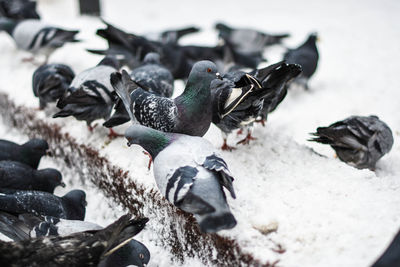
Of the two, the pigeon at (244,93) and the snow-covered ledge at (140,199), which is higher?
the pigeon at (244,93)

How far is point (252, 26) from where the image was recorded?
7.60 m

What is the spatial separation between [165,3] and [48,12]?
2718 millimetres

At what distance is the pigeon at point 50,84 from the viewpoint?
12.2 ft

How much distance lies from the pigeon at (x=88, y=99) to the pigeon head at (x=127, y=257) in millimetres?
1241

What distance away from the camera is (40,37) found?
15.7ft

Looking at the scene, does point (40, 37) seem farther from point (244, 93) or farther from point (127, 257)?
point (127, 257)

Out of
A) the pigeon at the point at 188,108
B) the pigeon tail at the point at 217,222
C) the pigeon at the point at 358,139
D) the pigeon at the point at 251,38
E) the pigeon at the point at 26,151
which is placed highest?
the pigeon at the point at 188,108

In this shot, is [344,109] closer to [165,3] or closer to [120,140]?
[120,140]

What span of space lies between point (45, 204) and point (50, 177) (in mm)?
502

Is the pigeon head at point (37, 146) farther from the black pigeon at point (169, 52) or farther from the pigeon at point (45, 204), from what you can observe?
the black pigeon at point (169, 52)

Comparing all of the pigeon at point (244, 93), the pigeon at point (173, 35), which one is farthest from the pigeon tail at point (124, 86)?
the pigeon at point (173, 35)

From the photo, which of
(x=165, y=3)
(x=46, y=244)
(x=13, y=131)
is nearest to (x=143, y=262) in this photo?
(x=46, y=244)

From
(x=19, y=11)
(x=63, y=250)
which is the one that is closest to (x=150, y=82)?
(x=63, y=250)

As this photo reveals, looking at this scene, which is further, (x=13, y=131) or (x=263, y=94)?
(x=13, y=131)
